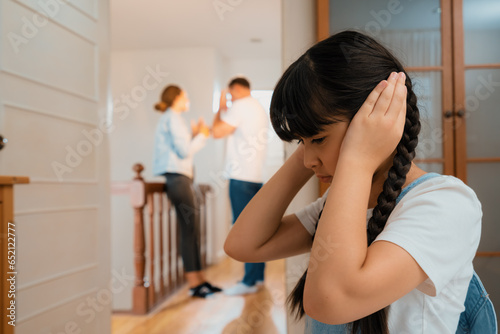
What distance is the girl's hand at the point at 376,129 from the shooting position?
2.11 feet

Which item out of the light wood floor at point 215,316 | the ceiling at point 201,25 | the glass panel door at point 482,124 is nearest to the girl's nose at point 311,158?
the glass panel door at point 482,124

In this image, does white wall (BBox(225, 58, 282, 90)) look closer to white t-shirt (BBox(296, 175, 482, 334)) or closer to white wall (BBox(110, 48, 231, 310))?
white wall (BBox(110, 48, 231, 310))

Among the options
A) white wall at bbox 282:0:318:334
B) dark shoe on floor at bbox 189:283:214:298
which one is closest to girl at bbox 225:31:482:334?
white wall at bbox 282:0:318:334

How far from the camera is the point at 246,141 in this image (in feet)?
11.6

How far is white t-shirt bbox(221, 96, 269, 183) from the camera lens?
11.4ft

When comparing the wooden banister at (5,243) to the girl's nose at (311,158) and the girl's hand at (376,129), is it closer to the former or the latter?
the girl's nose at (311,158)

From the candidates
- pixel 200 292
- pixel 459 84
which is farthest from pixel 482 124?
pixel 200 292

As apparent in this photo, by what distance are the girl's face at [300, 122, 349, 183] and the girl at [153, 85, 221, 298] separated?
287cm

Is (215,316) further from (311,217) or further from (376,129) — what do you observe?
(376,129)

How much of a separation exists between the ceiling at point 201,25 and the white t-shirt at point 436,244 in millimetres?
4143

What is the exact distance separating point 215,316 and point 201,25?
327 centimetres

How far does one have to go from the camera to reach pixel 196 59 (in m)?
6.01

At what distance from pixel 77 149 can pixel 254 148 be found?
1.42m

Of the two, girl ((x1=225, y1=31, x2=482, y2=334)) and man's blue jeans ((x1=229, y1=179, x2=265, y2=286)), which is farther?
man's blue jeans ((x1=229, y1=179, x2=265, y2=286))
